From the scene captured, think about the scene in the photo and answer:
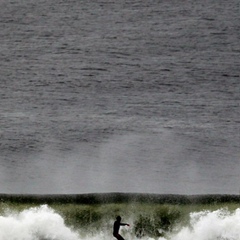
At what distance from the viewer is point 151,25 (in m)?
92.1

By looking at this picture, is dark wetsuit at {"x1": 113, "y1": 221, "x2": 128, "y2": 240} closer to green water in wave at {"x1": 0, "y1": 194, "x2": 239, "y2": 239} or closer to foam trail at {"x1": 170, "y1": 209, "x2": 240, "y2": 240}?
green water in wave at {"x1": 0, "y1": 194, "x2": 239, "y2": 239}

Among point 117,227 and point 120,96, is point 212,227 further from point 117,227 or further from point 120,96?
point 120,96

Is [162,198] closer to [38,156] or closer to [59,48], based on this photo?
[38,156]

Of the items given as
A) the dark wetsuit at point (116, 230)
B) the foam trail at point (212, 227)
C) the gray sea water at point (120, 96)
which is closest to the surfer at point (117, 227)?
the dark wetsuit at point (116, 230)

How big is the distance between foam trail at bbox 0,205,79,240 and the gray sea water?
9.30 metres

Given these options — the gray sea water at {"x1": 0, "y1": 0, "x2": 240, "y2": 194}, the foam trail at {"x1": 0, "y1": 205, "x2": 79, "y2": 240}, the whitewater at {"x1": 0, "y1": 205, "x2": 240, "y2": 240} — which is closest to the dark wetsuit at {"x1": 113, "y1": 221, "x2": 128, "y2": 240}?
the whitewater at {"x1": 0, "y1": 205, "x2": 240, "y2": 240}

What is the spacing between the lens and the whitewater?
41375 millimetres

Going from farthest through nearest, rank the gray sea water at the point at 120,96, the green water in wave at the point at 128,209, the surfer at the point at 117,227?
1. the gray sea water at the point at 120,96
2. the green water in wave at the point at 128,209
3. the surfer at the point at 117,227

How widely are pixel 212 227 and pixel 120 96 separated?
3568 cm

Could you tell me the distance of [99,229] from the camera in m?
41.9

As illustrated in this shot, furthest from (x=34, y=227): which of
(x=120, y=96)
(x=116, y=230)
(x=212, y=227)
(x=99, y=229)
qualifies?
(x=120, y=96)

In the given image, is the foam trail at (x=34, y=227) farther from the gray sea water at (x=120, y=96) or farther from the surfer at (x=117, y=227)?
the gray sea water at (x=120, y=96)

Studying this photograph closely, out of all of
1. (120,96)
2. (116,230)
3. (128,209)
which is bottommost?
(116,230)

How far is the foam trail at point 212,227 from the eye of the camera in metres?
41.4
